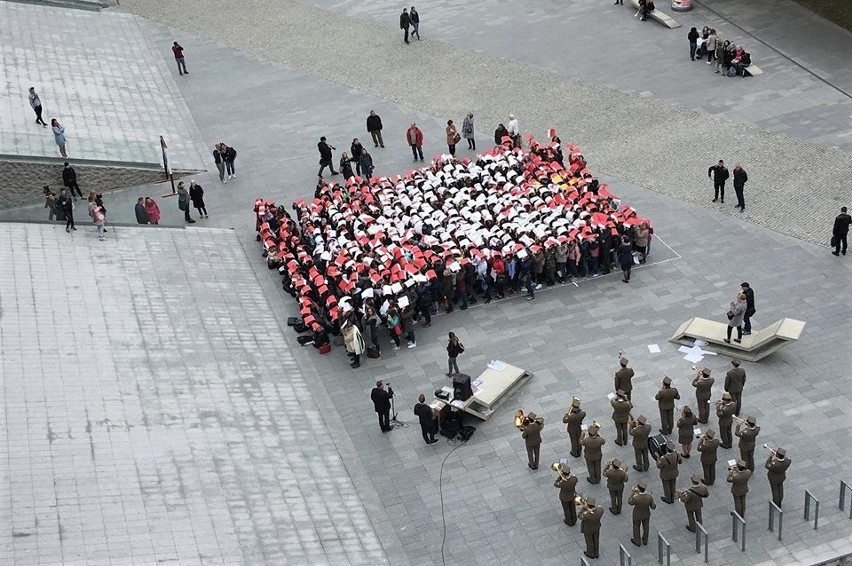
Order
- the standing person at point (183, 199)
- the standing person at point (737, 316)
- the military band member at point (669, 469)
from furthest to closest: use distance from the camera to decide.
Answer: the standing person at point (183, 199), the standing person at point (737, 316), the military band member at point (669, 469)

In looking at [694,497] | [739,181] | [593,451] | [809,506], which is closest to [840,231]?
[739,181]

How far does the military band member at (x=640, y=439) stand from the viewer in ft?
85.1

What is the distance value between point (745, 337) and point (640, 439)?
17.1 ft

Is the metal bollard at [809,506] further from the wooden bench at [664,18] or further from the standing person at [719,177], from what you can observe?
the wooden bench at [664,18]

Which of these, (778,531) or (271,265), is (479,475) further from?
(271,265)

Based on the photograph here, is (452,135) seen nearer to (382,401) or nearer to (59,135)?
(59,135)

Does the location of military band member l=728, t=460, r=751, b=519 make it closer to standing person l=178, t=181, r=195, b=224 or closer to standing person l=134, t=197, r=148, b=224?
standing person l=178, t=181, r=195, b=224

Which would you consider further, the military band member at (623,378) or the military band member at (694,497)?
the military band member at (623,378)

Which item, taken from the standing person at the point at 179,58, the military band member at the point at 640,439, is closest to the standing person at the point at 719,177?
the military band member at the point at 640,439

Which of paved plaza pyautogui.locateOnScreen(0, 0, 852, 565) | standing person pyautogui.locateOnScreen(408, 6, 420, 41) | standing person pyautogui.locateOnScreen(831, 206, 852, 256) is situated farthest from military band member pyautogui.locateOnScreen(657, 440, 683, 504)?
standing person pyautogui.locateOnScreen(408, 6, 420, 41)

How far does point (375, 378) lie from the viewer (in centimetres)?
3062

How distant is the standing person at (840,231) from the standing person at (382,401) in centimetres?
1301

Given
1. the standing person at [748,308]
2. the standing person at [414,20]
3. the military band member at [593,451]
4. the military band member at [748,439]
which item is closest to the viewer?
the military band member at [748,439]

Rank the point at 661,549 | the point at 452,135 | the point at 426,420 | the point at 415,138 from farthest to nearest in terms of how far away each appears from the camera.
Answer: the point at 415,138, the point at 452,135, the point at 426,420, the point at 661,549
